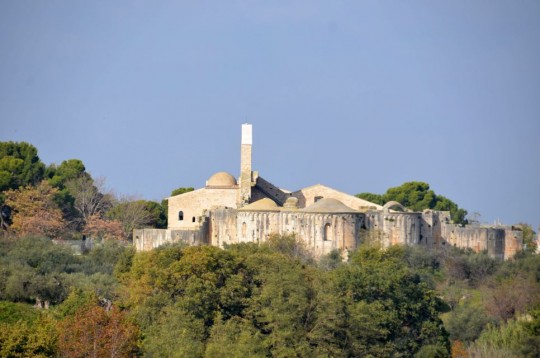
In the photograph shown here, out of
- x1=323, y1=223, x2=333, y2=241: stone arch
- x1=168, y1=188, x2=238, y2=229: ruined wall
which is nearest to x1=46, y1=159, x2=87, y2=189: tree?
x1=168, y1=188, x2=238, y2=229: ruined wall

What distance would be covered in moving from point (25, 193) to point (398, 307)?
107ft

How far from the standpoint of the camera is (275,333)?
5722 centimetres

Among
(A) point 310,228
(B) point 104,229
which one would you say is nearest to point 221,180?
(B) point 104,229

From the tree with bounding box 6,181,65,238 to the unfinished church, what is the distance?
5.78 metres

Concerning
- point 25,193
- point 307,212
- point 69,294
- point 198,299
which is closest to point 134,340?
point 198,299

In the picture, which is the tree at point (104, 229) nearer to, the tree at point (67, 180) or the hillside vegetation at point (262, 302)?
the tree at point (67, 180)

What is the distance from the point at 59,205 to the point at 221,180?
9838 mm

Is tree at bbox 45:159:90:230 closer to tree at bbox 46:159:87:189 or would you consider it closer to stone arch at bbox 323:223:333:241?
tree at bbox 46:159:87:189

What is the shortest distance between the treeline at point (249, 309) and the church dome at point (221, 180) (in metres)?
13.2

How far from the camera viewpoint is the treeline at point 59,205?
89.2 meters

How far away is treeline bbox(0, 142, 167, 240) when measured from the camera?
8925cm

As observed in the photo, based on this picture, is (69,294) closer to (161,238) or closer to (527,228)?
(161,238)

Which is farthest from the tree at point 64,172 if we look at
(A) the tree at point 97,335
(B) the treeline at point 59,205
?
(A) the tree at point 97,335

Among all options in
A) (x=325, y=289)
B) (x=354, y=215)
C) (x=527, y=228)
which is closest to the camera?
(x=325, y=289)
